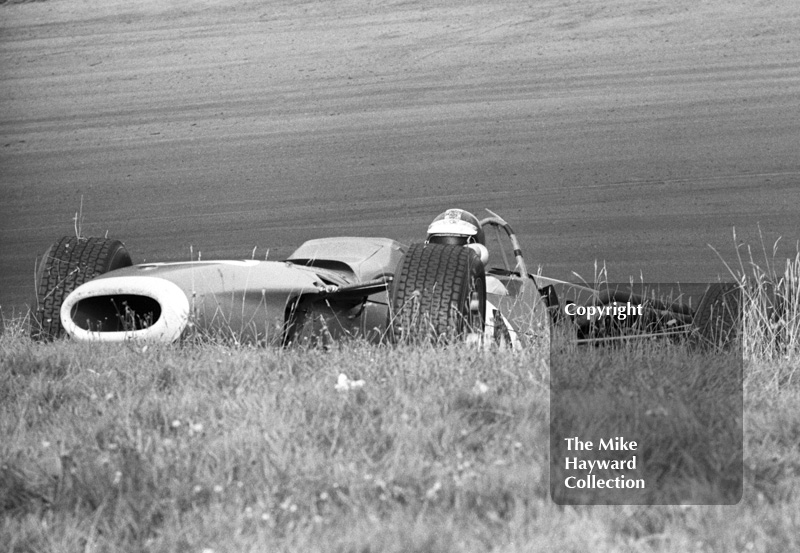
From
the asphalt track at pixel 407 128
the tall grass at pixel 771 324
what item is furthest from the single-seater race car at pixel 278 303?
the asphalt track at pixel 407 128

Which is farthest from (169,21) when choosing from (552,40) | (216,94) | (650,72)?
(650,72)

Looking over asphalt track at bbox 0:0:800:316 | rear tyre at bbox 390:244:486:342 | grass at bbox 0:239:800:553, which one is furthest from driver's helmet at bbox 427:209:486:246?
asphalt track at bbox 0:0:800:316

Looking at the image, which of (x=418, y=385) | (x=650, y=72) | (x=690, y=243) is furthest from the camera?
(x=650, y=72)

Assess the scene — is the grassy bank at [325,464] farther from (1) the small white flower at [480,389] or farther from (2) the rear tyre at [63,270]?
(2) the rear tyre at [63,270]

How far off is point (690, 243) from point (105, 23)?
18429mm

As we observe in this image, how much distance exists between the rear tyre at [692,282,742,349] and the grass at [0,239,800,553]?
3.42 ft

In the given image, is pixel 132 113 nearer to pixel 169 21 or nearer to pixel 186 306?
pixel 169 21

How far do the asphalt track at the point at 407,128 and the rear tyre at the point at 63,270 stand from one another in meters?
4.88

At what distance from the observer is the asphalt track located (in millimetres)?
A: 13727

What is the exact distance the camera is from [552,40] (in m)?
22.0

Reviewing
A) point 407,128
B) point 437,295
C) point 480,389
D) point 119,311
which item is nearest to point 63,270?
point 119,311

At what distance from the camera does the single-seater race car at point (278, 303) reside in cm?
515

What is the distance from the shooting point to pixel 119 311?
546 centimetres

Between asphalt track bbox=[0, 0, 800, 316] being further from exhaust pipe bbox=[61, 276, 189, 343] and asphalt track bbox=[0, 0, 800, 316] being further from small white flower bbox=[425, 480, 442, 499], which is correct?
small white flower bbox=[425, 480, 442, 499]
